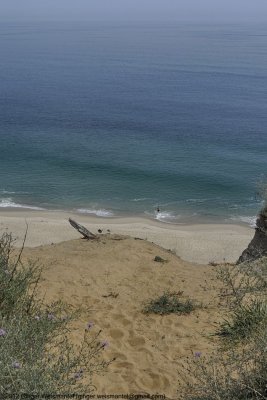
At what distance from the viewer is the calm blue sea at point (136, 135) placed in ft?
111

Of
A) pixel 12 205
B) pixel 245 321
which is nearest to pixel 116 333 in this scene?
pixel 245 321

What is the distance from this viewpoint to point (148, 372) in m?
7.15

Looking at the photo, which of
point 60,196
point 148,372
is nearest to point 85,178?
point 60,196

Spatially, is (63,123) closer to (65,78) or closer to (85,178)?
(85,178)

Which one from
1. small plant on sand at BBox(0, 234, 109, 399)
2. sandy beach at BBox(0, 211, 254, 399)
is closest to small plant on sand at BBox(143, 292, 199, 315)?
sandy beach at BBox(0, 211, 254, 399)

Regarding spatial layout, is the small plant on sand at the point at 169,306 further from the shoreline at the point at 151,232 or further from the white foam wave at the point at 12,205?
the white foam wave at the point at 12,205

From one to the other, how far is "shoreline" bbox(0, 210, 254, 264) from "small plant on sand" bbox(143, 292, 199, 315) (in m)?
14.0

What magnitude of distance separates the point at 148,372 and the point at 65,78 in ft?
244

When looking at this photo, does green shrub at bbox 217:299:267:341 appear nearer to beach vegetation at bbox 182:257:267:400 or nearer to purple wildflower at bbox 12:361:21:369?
beach vegetation at bbox 182:257:267:400

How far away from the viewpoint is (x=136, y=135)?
47844mm

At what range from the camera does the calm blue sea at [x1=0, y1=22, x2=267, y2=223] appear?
3377 cm

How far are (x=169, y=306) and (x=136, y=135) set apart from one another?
3941cm

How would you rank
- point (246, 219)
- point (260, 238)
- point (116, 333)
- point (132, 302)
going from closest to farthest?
1. point (116, 333)
2. point (132, 302)
3. point (260, 238)
4. point (246, 219)

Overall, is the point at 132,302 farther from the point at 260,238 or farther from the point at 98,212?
the point at 98,212
